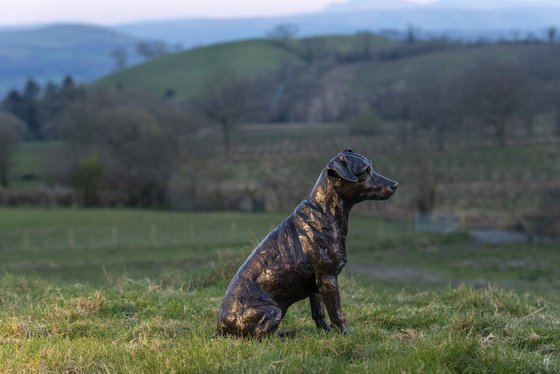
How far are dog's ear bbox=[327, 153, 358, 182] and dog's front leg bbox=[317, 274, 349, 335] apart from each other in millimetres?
941

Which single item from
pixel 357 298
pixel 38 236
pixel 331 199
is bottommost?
pixel 38 236

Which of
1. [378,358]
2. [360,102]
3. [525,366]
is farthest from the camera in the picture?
[360,102]

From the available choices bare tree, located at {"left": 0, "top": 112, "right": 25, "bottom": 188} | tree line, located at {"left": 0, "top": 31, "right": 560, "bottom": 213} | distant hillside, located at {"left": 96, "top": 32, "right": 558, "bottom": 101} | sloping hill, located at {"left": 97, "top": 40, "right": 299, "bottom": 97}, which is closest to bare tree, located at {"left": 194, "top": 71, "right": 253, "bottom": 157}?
tree line, located at {"left": 0, "top": 31, "right": 560, "bottom": 213}

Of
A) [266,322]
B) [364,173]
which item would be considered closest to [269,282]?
[266,322]

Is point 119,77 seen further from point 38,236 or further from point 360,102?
point 38,236

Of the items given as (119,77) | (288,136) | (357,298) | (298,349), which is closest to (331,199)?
(298,349)

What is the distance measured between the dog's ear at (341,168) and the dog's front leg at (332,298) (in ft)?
3.09

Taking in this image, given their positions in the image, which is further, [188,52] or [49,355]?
[188,52]

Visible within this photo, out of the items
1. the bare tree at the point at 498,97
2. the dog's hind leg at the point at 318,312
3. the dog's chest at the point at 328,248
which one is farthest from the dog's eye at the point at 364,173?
the bare tree at the point at 498,97

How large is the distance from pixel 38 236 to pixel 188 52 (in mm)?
115870

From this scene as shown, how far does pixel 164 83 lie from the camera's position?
132m

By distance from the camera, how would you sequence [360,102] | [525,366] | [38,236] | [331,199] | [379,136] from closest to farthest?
[525,366] < [331,199] < [38,236] < [379,136] < [360,102]

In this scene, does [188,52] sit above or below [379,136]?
above

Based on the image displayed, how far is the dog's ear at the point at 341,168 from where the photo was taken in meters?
7.03
